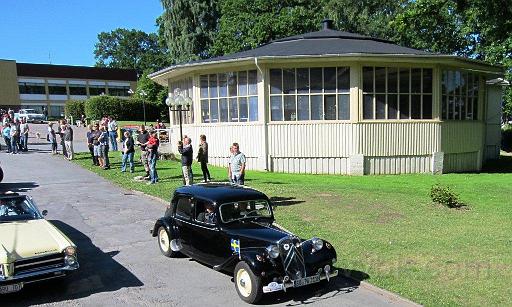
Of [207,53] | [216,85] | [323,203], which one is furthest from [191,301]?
[207,53]

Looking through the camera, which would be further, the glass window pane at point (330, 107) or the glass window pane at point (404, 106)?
the glass window pane at point (404, 106)

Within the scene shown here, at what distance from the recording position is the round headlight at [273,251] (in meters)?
6.47

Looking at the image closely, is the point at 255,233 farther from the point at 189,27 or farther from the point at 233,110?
the point at 189,27

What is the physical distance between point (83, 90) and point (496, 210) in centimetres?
7039

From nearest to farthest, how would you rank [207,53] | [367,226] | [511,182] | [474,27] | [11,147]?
[367,226]
[511,182]
[11,147]
[474,27]
[207,53]

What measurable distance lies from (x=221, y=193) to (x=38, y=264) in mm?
2893

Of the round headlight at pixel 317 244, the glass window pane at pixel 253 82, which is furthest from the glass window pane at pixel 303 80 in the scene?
the round headlight at pixel 317 244

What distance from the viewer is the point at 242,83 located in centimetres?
2059

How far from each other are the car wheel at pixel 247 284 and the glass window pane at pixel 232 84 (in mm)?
14858

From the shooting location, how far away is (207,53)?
4928 cm

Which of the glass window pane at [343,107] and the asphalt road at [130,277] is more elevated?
the glass window pane at [343,107]

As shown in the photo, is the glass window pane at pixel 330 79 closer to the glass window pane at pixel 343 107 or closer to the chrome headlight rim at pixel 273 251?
the glass window pane at pixel 343 107

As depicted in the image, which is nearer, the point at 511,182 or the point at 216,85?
the point at 511,182

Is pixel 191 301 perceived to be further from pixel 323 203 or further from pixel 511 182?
pixel 511 182
